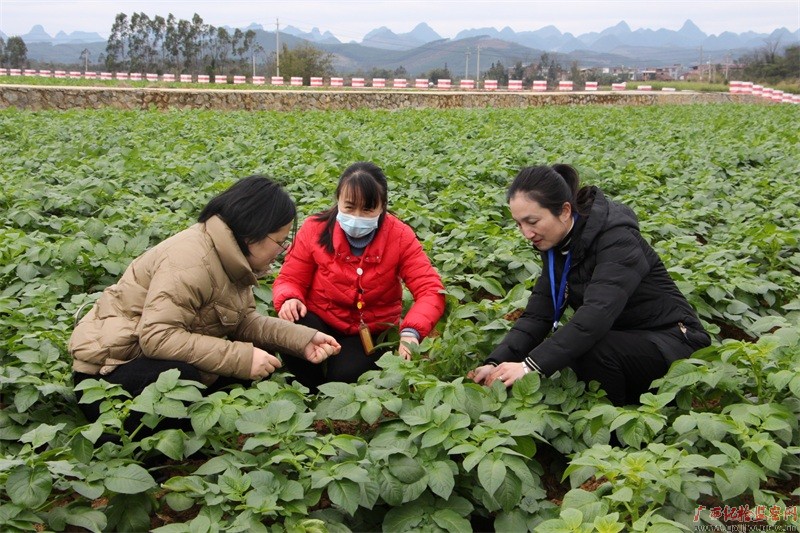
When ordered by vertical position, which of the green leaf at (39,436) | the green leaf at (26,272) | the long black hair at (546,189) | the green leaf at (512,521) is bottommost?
the green leaf at (512,521)

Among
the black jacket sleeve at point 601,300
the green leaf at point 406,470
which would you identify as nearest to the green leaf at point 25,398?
the green leaf at point 406,470

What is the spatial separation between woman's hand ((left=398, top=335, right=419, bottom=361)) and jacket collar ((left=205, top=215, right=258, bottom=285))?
705 millimetres

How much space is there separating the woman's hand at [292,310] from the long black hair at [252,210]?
0.61 metres

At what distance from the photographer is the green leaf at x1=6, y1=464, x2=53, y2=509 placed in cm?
215

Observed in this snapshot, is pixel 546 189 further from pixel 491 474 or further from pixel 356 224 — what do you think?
pixel 491 474

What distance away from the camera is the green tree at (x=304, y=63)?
39.9 meters

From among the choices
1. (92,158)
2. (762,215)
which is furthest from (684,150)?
(92,158)

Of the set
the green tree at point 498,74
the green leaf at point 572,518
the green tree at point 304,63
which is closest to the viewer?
the green leaf at point 572,518

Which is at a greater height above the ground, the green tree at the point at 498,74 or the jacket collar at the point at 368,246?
the green tree at the point at 498,74

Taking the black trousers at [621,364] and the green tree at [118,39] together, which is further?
the green tree at [118,39]

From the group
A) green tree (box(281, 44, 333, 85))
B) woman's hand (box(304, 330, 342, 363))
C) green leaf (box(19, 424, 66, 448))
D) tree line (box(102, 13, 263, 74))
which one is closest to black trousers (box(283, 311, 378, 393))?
woman's hand (box(304, 330, 342, 363))

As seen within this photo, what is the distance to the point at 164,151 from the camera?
348 inches

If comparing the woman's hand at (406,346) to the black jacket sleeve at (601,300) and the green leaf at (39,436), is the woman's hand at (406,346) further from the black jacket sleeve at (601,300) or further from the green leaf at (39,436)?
the green leaf at (39,436)

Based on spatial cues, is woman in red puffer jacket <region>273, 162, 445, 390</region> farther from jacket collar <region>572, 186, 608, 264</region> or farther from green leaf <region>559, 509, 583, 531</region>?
green leaf <region>559, 509, 583, 531</region>
